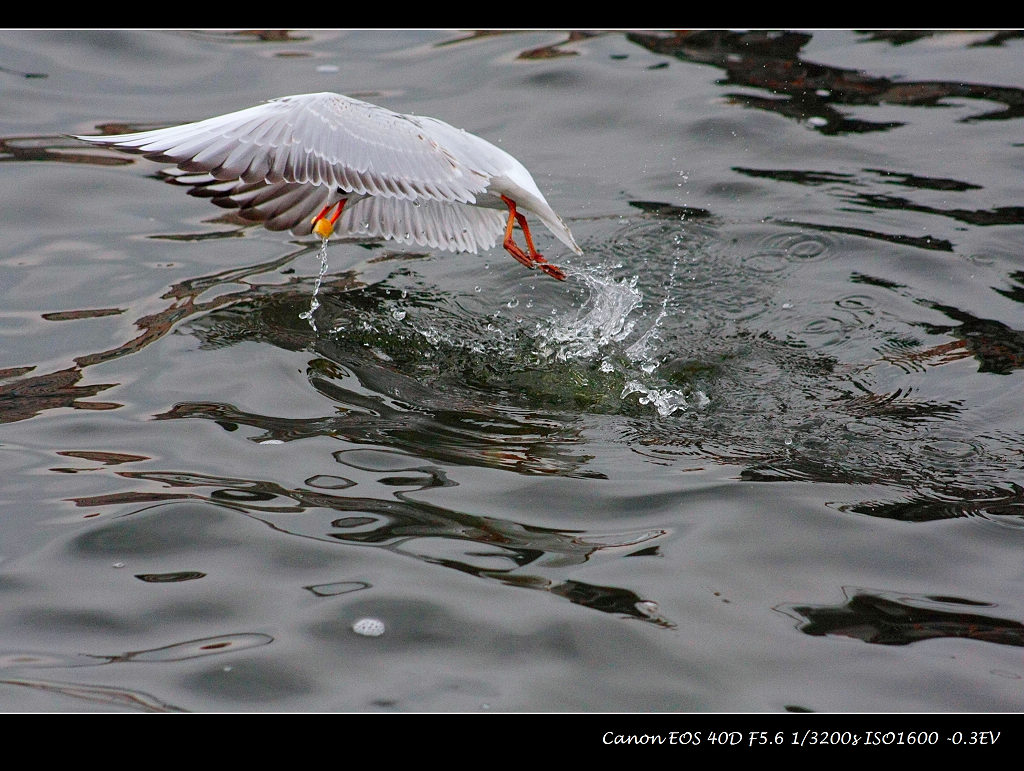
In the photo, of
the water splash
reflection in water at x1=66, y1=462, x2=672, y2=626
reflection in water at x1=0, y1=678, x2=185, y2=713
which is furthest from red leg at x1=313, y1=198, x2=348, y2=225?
reflection in water at x1=0, y1=678, x2=185, y2=713

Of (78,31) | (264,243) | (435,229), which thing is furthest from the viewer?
(78,31)

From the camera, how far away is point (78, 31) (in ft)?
28.8

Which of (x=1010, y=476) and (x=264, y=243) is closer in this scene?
(x=1010, y=476)

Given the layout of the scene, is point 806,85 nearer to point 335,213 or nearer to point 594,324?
point 594,324

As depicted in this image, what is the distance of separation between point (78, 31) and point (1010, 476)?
25.5 ft

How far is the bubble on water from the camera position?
10.7ft

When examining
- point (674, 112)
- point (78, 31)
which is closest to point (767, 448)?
point (674, 112)

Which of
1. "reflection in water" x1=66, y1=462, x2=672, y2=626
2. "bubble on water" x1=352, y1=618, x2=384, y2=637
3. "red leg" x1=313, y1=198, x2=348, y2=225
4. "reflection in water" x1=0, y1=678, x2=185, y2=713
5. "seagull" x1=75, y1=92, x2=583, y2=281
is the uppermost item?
"seagull" x1=75, y1=92, x2=583, y2=281

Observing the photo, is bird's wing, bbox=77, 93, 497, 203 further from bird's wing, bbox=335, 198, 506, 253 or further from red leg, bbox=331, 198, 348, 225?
bird's wing, bbox=335, 198, 506, 253

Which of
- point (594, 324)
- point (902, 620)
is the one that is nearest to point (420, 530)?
point (902, 620)

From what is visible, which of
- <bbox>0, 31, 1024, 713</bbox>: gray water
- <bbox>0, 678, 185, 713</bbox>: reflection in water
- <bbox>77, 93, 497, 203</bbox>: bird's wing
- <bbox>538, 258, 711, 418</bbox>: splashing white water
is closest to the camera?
<bbox>0, 678, 185, 713</bbox>: reflection in water

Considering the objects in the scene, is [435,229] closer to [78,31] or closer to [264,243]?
[264,243]

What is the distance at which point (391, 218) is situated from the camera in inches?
231

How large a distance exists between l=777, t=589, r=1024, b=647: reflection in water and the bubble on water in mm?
1226
